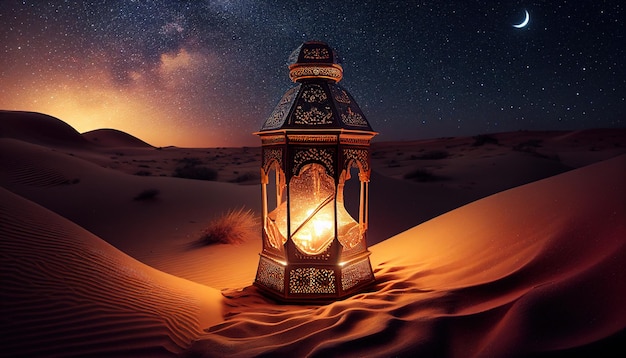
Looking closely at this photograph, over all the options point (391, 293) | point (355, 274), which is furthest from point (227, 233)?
point (391, 293)

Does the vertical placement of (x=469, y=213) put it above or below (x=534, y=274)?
above

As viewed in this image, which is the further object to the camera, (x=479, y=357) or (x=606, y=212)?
Result: (x=606, y=212)

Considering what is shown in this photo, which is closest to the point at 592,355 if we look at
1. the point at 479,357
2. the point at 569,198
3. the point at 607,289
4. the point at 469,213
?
the point at 479,357

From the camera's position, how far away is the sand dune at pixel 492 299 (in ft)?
7.11

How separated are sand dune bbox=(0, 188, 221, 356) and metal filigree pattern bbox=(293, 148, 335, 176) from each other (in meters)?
1.84

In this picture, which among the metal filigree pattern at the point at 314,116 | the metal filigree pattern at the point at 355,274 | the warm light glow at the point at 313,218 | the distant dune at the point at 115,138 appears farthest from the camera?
the distant dune at the point at 115,138

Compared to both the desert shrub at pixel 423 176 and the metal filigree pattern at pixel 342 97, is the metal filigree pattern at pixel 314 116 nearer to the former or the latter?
the metal filigree pattern at pixel 342 97

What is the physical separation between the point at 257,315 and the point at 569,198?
12.8ft

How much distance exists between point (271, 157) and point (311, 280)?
1.52 m

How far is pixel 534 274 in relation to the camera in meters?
3.06

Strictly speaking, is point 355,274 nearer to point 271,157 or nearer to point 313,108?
point 271,157

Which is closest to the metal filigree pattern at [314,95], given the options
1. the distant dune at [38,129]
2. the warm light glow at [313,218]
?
the warm light glow at [313,218]

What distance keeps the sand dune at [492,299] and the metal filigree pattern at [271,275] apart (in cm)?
20

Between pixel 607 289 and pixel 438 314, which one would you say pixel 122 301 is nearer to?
pixel 438 314
